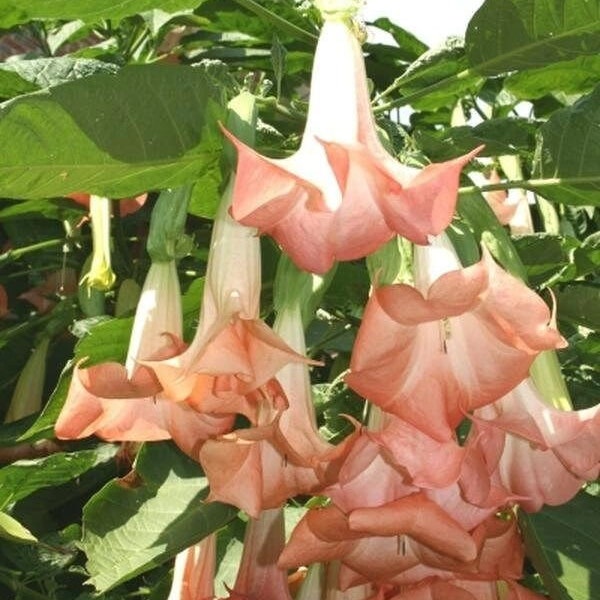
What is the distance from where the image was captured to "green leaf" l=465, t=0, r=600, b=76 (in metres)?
1.20

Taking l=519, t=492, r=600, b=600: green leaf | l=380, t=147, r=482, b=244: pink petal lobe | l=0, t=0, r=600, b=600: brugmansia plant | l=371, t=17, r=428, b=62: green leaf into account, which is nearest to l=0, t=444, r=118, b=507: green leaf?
l=0, t=0, r=600, b=600: brugmansia plant

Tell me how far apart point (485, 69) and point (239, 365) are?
54cm

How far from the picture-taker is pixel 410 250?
1.10 metres

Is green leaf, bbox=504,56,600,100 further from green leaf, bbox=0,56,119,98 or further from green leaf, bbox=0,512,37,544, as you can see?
green leaf, bbox=0,512,37,544

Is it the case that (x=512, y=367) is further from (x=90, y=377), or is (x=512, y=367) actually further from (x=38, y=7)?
(x=38, y=7)

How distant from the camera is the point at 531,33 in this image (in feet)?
→ 4.08

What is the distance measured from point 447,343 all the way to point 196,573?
56 centimetres

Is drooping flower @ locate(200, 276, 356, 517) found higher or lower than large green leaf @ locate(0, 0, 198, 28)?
lower

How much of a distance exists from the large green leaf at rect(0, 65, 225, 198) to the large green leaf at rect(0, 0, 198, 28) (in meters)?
0.12

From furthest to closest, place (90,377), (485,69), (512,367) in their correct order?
(485,69), (90,377), (512,367)

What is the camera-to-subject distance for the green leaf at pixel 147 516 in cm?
133

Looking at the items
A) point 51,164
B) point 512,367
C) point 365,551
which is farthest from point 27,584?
point 512,367

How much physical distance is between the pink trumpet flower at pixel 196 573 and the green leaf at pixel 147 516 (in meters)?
0.06

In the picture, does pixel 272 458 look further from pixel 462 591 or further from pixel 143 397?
pixel 462 591
